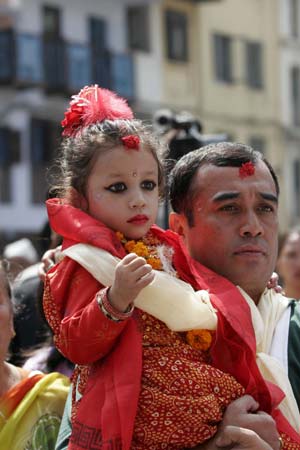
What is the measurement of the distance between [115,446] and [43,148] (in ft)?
77.3

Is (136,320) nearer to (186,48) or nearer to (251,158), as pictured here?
(251,158)

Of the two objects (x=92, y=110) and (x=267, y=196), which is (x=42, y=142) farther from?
(x=267, y=196)

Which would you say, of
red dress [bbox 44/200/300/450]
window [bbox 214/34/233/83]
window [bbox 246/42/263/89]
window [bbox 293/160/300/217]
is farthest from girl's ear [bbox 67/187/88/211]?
window [bbox 293/160/300/217]

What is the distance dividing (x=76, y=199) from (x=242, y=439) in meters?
0.89

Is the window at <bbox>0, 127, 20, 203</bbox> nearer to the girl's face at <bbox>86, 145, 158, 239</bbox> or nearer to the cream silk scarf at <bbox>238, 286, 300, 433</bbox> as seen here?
the cream silk scarf at <bbox>238, 286, 300, 433</bbox>

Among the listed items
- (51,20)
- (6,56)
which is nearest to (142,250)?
(6,56)

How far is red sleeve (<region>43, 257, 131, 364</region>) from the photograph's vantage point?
3.11m

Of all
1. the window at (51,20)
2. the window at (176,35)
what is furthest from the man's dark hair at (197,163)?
the window at (176,35)

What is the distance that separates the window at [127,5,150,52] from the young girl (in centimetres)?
2503

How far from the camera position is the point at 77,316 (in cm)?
317

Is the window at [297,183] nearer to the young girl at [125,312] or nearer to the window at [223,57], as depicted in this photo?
the window at [223,57]

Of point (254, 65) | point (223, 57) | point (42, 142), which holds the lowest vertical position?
point (42, 142)

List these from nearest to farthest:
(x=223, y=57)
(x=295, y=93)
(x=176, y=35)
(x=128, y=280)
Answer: (x=128, y=280) → (x=176, y=35) → (x=223, y=57) → (x=295, y=93)

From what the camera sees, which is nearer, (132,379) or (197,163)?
(132,379)
